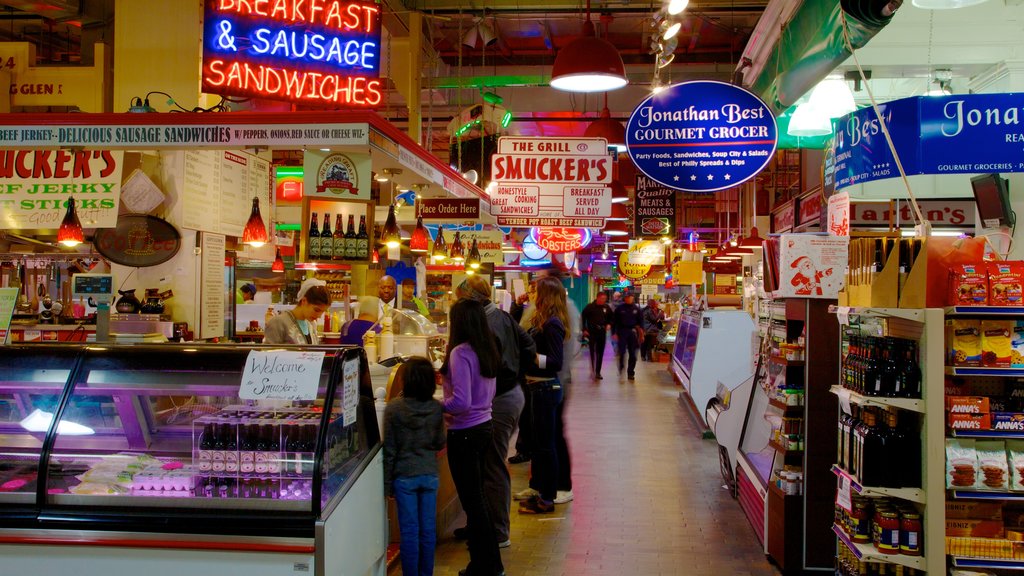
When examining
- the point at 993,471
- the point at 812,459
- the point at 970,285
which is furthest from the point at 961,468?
the point at 812,459

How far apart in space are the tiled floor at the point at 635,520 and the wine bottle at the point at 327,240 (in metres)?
2.32

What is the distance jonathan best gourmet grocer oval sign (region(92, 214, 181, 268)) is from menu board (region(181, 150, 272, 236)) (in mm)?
205

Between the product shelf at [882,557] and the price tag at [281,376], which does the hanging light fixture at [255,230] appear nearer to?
the price tag at [281,376]

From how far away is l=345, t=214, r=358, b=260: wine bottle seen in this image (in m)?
6.11

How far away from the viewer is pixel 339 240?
612 centimetres

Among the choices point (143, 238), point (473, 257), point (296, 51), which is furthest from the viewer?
point (473, 257)

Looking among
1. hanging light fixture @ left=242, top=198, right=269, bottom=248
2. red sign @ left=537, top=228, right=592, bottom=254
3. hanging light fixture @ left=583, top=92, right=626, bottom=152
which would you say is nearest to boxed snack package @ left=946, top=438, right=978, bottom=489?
hanging light fixture @ left=242, top=198, right=269, bottom=248

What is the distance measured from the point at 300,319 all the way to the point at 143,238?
7.06ft

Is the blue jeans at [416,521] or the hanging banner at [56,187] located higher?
the hanging banner at [56,187]

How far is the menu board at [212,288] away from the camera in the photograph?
827 cm

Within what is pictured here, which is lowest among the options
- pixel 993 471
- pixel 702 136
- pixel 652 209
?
pixel 993 471

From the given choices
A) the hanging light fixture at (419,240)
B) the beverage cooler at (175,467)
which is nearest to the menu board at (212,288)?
the hanging light fixture at (419,240)

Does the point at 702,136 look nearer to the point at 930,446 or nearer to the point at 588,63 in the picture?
the point at 588,63

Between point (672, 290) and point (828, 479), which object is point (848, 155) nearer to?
point (828, 479)
